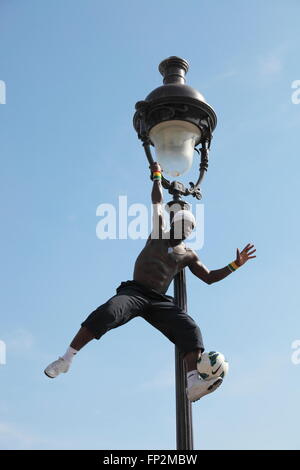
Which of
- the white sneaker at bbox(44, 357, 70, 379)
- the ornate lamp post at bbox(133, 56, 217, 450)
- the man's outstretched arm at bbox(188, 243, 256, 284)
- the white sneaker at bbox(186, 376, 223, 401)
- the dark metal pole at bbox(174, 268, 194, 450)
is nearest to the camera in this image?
the dark metal pole at bbox(174, 268, 194, 450)

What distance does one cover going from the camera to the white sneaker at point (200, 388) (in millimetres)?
5977

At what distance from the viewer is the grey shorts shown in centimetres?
624

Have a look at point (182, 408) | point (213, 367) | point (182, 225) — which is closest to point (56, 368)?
point (182, 408)

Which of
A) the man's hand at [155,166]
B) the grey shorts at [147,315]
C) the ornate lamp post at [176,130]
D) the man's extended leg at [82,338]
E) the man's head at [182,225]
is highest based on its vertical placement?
the ornate lamp post at [176,130]

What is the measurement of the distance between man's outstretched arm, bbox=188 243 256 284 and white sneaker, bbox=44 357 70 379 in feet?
6.19

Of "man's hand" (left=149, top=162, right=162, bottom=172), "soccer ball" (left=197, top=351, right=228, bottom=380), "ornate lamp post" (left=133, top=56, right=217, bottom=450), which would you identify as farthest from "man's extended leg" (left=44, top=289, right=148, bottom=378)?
"man's hand" (left=149, top=162, right=162, bottom=172)

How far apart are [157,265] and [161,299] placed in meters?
0.36

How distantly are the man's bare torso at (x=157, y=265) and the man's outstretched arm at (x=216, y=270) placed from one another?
32 cm

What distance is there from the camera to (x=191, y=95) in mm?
6871

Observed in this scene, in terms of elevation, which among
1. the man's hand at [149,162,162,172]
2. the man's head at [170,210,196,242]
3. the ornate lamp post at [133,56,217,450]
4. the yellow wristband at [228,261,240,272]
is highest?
the ornate lamp post at [133,56,217,450]

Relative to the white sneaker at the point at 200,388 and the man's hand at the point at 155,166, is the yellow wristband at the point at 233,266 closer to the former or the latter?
the man's hand at the point at 155,166

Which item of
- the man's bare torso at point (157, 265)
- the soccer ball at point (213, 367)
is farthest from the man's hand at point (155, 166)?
the soccer ball at point (213, 367)

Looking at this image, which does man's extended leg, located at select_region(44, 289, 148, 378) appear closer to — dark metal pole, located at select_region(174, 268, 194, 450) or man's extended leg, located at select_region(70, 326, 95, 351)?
man's extended leg, located at select_region(70, 326, 95, 351)
